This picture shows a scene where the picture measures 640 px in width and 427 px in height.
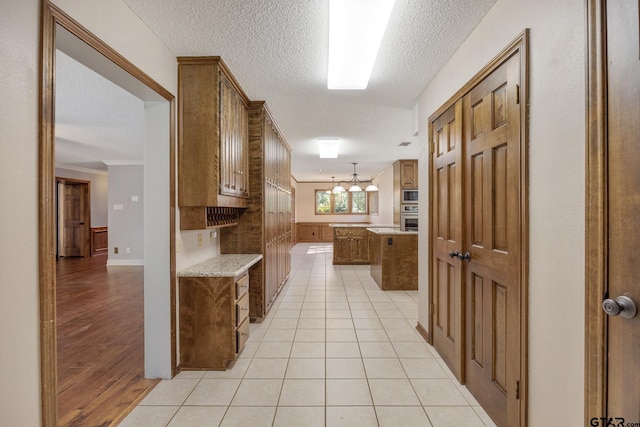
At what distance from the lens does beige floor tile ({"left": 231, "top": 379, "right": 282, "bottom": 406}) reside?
2.04 m

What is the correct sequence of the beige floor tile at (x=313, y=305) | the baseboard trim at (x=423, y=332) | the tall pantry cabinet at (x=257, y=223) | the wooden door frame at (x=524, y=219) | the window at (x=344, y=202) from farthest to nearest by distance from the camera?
1. the window at (x=344, y=202)
2. the beige floor tile at (x=313, y=305)
3. the tall pantry cabinet at (x=257, y=223)
4. the baseboard trim at (x=423, y=332)
5. the wooden door frame at (x=524, y=219)

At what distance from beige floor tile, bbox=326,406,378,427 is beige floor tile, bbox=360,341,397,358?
745 millimetres

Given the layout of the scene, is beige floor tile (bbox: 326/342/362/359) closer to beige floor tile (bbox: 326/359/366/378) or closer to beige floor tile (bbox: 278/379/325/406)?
beige floor tile (bbox: 326/359/366/378)

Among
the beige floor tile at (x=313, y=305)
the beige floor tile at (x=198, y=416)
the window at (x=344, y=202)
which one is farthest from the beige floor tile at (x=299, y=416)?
Answer: the window at (x=344, y=202)

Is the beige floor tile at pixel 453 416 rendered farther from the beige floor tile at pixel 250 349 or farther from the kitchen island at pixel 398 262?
the kitchen island at pixel 398 262

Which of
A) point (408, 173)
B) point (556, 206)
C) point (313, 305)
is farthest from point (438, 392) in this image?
point (408, 173)

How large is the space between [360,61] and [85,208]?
9.22 m

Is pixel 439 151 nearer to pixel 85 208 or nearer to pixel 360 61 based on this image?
pixel 360 61

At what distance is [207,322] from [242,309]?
346 mm

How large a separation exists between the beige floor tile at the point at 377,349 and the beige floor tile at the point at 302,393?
0.63 metres

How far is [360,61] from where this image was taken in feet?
7.84

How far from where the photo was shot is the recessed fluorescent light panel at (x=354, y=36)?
5.73 ft

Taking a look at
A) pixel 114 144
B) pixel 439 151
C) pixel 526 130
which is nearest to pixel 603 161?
pixel 526 130

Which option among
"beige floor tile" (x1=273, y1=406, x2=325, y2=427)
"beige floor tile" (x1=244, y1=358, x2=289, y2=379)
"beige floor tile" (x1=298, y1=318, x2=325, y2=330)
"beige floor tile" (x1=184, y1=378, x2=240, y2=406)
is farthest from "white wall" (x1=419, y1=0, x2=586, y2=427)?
"beige floor tile" (x1=298, y1=318, x2=325, y2=330)
